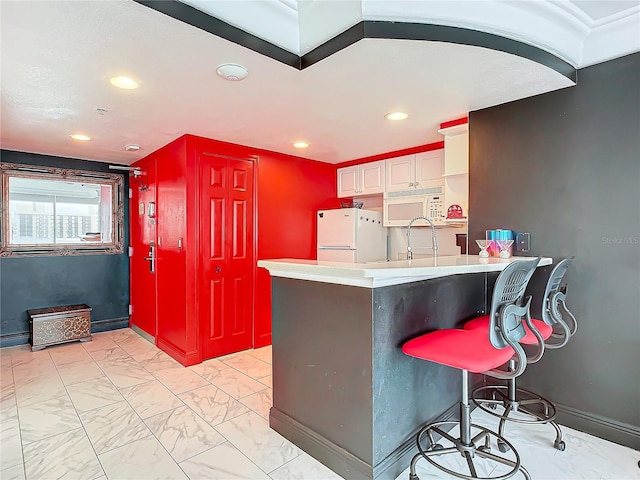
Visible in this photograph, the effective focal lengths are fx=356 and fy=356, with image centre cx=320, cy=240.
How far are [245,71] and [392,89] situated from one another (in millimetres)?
953

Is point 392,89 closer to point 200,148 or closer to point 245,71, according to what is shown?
point 245,71

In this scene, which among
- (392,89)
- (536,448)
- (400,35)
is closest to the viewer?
(400,35)

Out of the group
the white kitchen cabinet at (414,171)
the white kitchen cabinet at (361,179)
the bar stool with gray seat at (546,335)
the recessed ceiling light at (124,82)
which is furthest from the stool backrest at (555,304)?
the recessed ceiling light at (124,82)

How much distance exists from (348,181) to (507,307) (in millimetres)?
3311

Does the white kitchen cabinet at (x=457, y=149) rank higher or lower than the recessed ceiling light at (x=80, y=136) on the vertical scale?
lower

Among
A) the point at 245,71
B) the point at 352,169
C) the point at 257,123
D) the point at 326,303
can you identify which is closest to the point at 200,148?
the point at 257,123

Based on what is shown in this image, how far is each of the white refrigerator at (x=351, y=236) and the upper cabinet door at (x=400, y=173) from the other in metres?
0.43

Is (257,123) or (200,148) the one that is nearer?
(257,123)

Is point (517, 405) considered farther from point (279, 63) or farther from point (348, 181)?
point (348, 181)

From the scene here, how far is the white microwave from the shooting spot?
141 inches

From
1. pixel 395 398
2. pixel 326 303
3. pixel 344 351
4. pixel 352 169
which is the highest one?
pixel 352 169

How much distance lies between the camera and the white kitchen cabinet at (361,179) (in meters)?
4.20

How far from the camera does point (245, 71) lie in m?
2.08

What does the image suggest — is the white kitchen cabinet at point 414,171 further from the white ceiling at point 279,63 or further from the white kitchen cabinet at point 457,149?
the white ceiling at point 279,63
